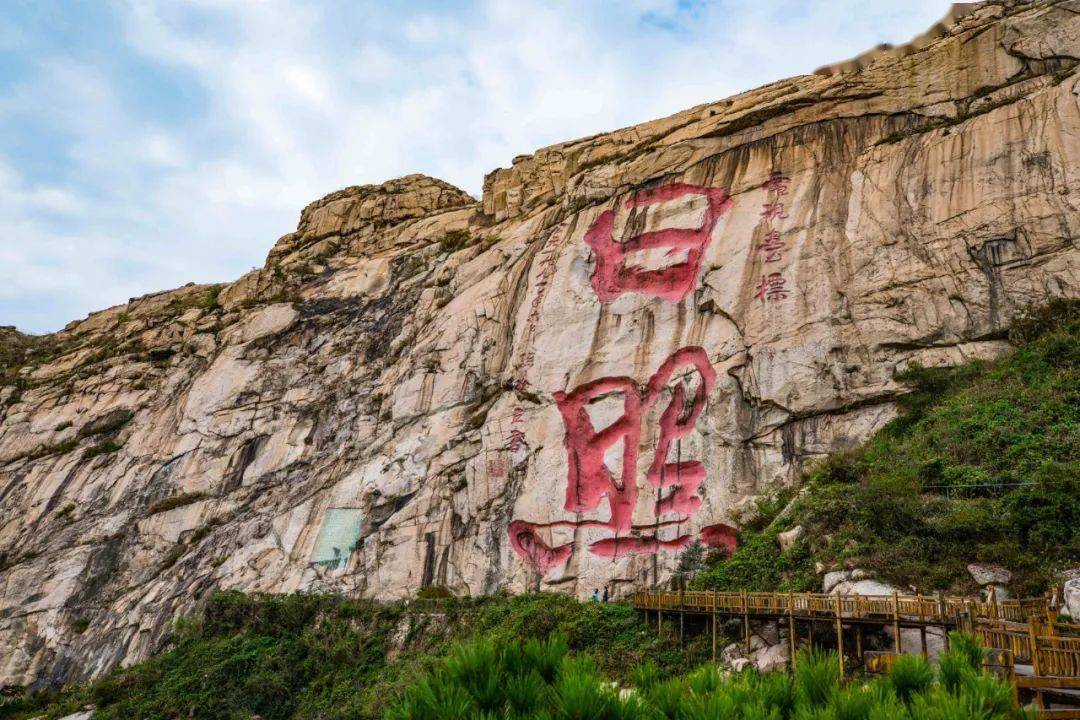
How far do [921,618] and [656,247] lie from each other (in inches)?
442

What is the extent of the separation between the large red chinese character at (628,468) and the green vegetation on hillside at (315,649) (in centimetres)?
158

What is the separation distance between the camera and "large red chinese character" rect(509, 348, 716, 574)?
1488 centimetres

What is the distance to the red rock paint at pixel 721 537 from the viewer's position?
13.8 metres

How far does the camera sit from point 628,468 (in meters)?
15.8

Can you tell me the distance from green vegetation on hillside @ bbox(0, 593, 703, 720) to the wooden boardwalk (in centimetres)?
123

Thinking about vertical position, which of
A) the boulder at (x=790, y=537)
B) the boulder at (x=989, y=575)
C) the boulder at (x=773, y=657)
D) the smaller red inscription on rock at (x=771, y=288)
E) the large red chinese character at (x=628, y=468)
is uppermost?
the smaller red inscription on rock at (x=771, y=288)

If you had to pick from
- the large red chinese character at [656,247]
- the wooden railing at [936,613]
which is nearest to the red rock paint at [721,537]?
the wooden railing at [936,613]

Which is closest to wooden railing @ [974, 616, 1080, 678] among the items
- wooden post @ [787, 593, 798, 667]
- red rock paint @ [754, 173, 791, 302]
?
wooden post @ [787, 593, 798, 667]

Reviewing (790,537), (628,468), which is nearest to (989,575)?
(790,537)

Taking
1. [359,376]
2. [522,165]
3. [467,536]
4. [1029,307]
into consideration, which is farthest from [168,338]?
[1029,307]

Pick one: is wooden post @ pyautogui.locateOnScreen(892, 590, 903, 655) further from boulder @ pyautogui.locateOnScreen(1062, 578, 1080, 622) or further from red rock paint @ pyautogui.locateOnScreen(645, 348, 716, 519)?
red rock paint @ pyautogui.locateOnScreen(645, 348, 716, 519)

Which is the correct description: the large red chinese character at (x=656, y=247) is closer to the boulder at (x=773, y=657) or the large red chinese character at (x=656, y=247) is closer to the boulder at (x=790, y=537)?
the boulder at (x=790, y=537)

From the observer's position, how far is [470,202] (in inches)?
1235

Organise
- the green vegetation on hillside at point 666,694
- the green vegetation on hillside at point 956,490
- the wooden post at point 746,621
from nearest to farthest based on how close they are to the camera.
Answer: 1. the green vegetation on hillside at point 666,694
2. the green vegetation on hillside at point 956,490
3. the wooden post at point 746,621
